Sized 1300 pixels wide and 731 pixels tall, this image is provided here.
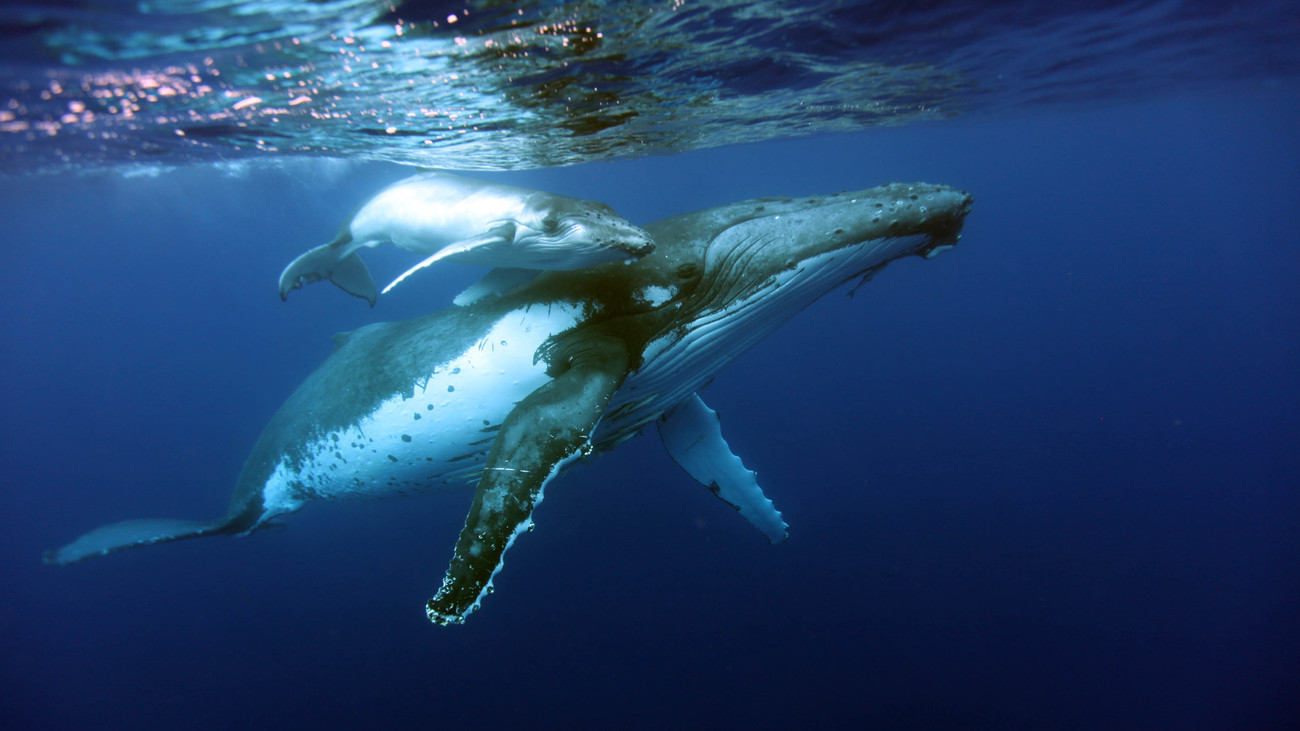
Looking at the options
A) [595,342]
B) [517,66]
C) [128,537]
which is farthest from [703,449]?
[128,537]

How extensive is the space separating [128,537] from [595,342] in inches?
256

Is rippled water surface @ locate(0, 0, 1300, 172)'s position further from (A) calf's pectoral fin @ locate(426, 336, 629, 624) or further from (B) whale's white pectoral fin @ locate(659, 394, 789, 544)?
(A) calf's pectoral fin @ locate(426, 336, 629, 624)

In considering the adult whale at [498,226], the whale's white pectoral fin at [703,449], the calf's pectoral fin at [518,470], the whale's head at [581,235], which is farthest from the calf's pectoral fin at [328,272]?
the calf's pectoral fin at [518,470]

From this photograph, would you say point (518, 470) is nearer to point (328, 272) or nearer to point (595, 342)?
point (595, 342)

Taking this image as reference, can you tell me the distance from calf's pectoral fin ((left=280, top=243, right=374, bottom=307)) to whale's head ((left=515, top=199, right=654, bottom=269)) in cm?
344

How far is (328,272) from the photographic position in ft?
20.4

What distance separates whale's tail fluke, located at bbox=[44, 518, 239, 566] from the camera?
612 cm

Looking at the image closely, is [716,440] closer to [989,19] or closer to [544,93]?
[544,93]

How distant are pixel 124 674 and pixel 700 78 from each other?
2065 cm

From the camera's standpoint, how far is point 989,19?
977 centimetres

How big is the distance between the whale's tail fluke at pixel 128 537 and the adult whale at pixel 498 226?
4.29m

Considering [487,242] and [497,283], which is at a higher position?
[487,242]

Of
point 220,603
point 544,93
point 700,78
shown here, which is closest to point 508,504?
point 544,93

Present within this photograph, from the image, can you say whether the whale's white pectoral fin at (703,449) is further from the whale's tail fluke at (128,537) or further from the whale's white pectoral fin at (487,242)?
the whale's tail fluke at (128,537)
